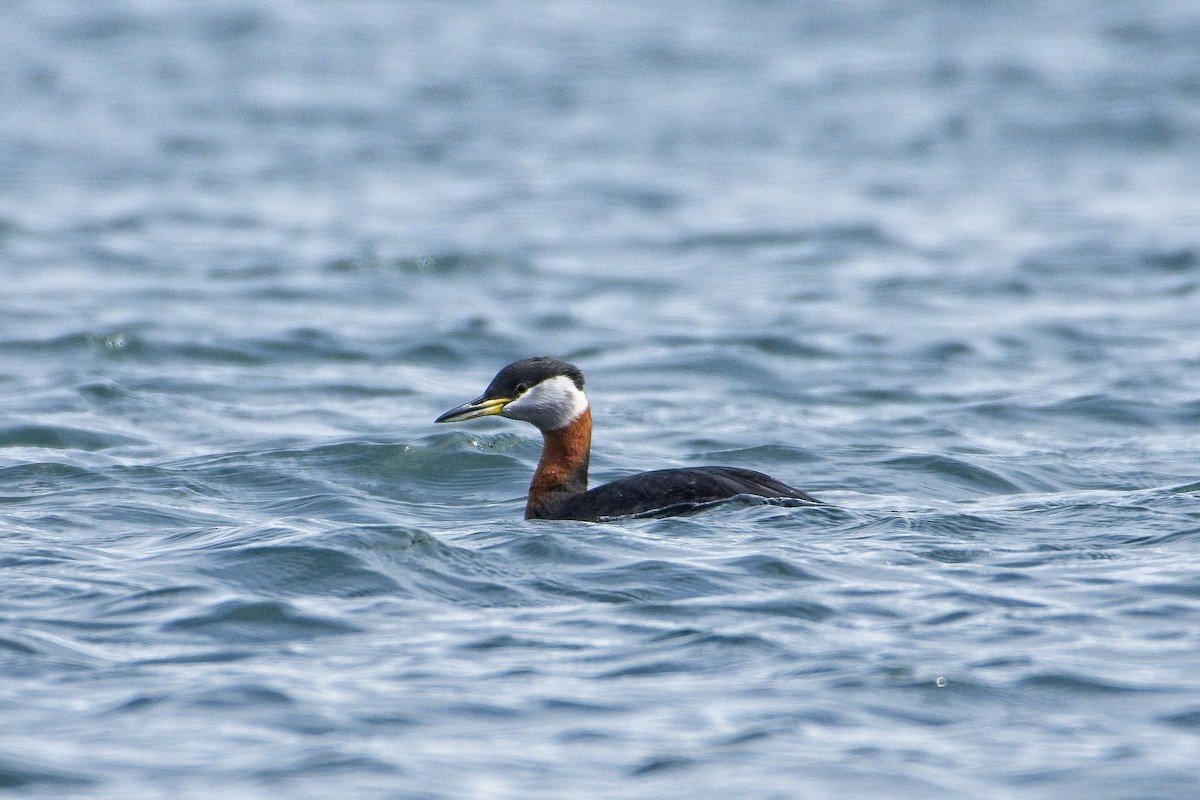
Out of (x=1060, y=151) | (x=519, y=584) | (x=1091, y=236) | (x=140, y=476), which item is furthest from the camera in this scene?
(x=1060, y=151)

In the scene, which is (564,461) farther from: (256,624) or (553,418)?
(256,624)

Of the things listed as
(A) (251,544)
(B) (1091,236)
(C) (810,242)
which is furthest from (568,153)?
(A) (251,544)

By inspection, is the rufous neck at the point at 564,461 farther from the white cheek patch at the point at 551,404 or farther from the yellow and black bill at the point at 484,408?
the yellow and black bill at the point at 484,408

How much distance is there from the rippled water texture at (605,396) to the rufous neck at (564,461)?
0.48 meters

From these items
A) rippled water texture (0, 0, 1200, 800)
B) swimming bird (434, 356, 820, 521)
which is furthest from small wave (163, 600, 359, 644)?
swimming bird (434, 356, 820, 521)

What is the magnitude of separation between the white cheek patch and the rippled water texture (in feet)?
2.31

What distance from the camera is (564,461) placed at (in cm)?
1030

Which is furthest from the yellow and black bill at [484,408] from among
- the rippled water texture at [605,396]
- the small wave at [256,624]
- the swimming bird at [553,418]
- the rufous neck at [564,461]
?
the small wave at [256,624]

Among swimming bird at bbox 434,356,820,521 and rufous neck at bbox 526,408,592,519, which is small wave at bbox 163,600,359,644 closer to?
swimming bird at bbox 434,356,820,521

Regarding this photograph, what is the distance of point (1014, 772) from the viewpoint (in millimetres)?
6289

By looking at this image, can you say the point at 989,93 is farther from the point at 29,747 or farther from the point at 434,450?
the point at 29,747

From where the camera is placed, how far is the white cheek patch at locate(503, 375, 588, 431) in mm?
10203

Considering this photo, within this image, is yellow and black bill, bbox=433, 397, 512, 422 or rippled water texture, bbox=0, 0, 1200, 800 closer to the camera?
rippled water texture, bbox=0, 0, 1200, 800

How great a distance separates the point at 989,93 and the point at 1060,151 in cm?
315
